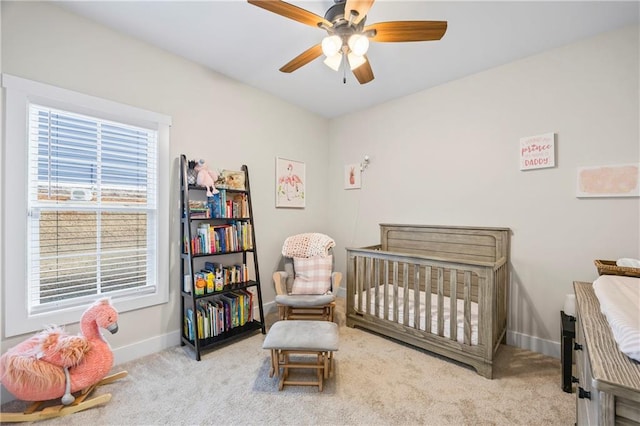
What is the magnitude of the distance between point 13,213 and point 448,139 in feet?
11.7

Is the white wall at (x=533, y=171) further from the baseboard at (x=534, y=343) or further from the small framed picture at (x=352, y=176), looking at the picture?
the small framed picture at (x=352, y=176)

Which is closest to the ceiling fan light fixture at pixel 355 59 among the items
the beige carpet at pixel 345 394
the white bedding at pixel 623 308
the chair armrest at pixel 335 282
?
the white bedding at pixel 623 308

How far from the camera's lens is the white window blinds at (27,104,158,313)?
6.00ft

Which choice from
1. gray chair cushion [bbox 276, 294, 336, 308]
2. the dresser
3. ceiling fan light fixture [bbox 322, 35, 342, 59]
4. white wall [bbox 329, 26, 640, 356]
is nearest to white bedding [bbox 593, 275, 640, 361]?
the dresser

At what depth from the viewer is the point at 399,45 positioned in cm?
222

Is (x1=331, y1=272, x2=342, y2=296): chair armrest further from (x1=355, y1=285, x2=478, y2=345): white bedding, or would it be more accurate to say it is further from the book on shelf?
the book on shelf

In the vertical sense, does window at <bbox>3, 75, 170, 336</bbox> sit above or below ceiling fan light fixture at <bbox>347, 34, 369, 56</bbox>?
below

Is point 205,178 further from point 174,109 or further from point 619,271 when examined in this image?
point 619,271

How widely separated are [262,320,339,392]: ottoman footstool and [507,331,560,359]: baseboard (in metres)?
1.76

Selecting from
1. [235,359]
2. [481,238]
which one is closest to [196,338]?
[235,359]

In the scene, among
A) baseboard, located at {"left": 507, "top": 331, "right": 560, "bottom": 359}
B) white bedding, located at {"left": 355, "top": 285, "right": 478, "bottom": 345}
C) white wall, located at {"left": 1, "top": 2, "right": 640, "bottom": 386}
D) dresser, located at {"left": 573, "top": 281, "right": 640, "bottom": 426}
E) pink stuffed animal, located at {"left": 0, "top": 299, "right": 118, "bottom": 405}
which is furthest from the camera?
baseboard, located at {"left": 507, "top": 331, "right": 560, "bottom": 359}

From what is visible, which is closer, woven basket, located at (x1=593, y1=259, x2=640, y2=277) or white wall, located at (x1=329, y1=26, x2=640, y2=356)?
woven basket, located at (x1=593, y1=259, x2=640, y2=277)

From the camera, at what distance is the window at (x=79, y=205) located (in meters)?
1.73

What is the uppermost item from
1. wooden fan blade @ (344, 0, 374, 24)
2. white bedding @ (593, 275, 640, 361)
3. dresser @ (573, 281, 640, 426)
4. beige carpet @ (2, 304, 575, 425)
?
wooden fan blade @ (344, 0, 374, 24)
